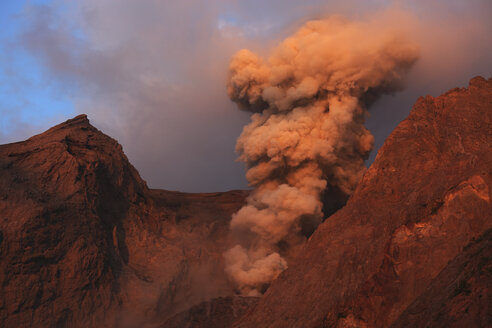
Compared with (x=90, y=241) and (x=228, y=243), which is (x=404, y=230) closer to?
(x=90, y=241)

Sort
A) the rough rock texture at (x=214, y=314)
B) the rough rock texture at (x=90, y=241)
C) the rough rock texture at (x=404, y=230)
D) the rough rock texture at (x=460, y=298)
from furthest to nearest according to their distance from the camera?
the rough rock texture at (x=90, y=241) < the rough rock texture at (x=214, y=314) < the rough rock texture at (x=404, y=230) < the rough rock texture at (x=460, y=298)

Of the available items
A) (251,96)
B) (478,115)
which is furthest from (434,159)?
(251,96)

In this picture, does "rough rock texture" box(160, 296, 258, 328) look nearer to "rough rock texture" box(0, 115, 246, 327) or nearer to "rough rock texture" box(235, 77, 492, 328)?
"rough rock texture" box(235, 77, 492, 328)

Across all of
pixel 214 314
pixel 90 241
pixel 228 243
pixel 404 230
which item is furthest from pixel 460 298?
pixel 228 243

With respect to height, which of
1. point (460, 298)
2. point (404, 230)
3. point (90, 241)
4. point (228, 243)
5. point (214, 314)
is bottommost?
point (460, 298)

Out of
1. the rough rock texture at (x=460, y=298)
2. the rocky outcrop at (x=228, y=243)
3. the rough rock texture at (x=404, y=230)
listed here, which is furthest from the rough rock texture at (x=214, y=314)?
the rough rock texture at (x=460, y=298)

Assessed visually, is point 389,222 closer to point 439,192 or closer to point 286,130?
point 439,192

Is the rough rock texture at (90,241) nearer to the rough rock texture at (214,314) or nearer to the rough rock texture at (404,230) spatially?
the rough rock texture at (214,314)
